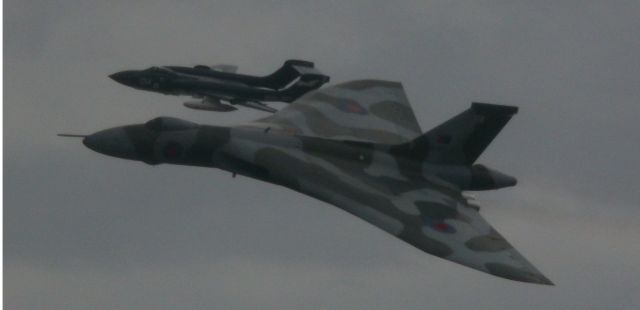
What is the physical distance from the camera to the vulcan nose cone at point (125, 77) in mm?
116875

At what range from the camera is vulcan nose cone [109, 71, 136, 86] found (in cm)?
11688

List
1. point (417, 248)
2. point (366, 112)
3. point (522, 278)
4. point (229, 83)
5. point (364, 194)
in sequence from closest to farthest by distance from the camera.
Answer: point (522, 278) < point (417, 248) < point (364, 194) < point (366, 112) < point (229, 83)

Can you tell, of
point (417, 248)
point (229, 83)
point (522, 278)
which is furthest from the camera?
point (229, 83)

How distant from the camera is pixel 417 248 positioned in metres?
72.6

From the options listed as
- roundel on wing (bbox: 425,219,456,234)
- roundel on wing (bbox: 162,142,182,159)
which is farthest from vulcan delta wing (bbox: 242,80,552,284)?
roundel on wing (bbox: 162,142,182,159)

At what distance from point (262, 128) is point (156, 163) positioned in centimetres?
590

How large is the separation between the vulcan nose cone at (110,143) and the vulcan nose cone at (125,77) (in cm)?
3728

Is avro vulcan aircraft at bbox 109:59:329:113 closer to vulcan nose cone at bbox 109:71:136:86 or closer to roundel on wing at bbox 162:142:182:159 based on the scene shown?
vulcan nose cone at bbox 109:71:136:86

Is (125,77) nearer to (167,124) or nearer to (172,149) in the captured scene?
(167,124)

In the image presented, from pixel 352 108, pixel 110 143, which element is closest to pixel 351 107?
pixel 352 108

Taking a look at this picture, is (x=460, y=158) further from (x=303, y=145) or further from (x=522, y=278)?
(x=522, y=278)

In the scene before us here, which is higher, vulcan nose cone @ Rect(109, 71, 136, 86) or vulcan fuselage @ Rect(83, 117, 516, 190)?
vulcan nose cone @ Rect(109, 71, 136, 86)

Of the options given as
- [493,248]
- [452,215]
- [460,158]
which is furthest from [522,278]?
[460,158]

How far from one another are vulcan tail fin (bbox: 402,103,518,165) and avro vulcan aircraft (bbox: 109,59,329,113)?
3380 centimetres
